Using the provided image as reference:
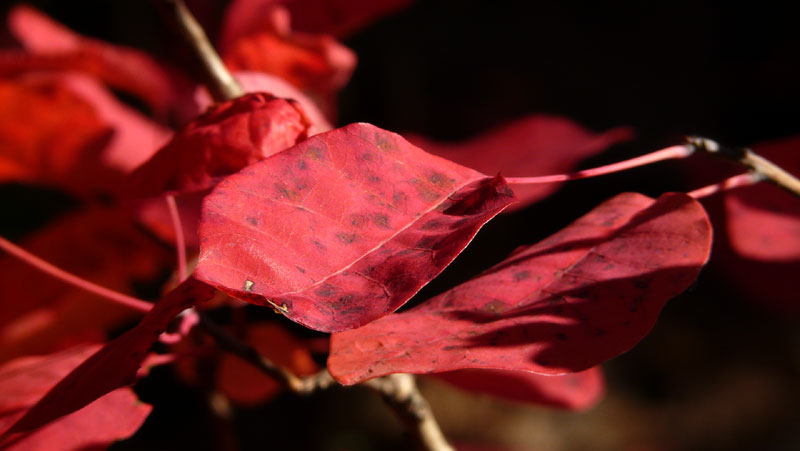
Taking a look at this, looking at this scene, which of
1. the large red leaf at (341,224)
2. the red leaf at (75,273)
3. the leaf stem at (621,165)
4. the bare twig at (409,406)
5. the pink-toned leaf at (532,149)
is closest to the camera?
the large red leaf at (341,224)

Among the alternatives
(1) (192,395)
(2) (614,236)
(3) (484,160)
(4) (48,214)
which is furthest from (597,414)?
(2) (614,236)

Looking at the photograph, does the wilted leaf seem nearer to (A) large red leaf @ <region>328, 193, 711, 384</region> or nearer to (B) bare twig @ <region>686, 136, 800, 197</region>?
(A) large red leaf @ <region>328, 193, 711, 384</region>

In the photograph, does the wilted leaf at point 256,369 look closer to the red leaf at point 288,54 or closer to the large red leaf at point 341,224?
the red leaf at point 288,54

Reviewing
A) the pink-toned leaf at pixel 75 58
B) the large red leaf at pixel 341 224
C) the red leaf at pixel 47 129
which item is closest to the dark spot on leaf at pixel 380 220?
the large red leaf at pixel 341 224

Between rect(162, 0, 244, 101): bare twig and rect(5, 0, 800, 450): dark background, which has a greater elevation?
rect(162, 0, 244, 101): bare twig

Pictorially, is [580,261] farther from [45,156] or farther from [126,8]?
[126,8]

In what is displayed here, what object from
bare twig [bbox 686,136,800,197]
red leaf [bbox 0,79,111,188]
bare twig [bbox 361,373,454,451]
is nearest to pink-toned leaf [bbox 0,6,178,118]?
red leaf [bbox 0,79,111,188]
